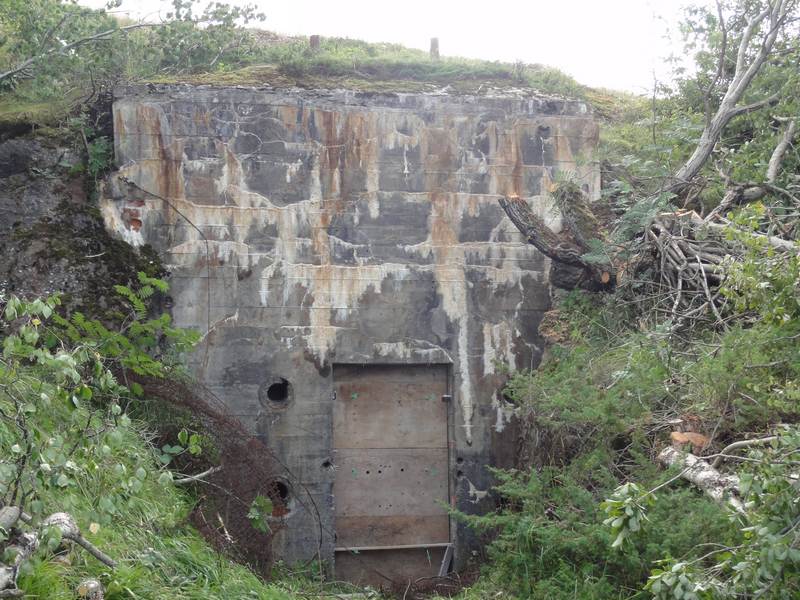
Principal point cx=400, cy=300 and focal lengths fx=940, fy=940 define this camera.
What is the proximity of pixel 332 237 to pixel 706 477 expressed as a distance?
4.76 metres

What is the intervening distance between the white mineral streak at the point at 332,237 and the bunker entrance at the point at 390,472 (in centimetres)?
34

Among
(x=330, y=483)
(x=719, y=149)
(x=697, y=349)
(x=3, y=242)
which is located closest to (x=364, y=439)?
(x=330, y=483)

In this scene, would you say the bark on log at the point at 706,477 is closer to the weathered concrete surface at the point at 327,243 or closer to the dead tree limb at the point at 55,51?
the weathered concrete surface at the point at 327,243

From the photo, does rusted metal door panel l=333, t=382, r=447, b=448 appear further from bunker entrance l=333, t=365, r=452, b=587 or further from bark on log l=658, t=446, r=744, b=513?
bark on log l=658, t=446, r=744, b=513

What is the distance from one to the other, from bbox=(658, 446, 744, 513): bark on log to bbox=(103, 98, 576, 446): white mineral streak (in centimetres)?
310

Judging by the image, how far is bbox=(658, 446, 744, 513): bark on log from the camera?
21.1 feet

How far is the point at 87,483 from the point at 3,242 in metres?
4.13

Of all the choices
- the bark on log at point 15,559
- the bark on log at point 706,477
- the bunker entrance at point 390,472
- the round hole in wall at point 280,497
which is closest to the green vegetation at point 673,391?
the bark on log at point 706,477

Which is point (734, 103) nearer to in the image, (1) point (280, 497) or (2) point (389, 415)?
(2) point (389, 415)

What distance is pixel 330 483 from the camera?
382 inches

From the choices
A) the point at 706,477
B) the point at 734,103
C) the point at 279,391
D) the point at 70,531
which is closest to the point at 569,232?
the point at 734,103

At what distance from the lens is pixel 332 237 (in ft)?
32.7

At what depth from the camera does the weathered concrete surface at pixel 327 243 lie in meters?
9.74

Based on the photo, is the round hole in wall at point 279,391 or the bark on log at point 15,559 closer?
the bark on log at point 15,559
